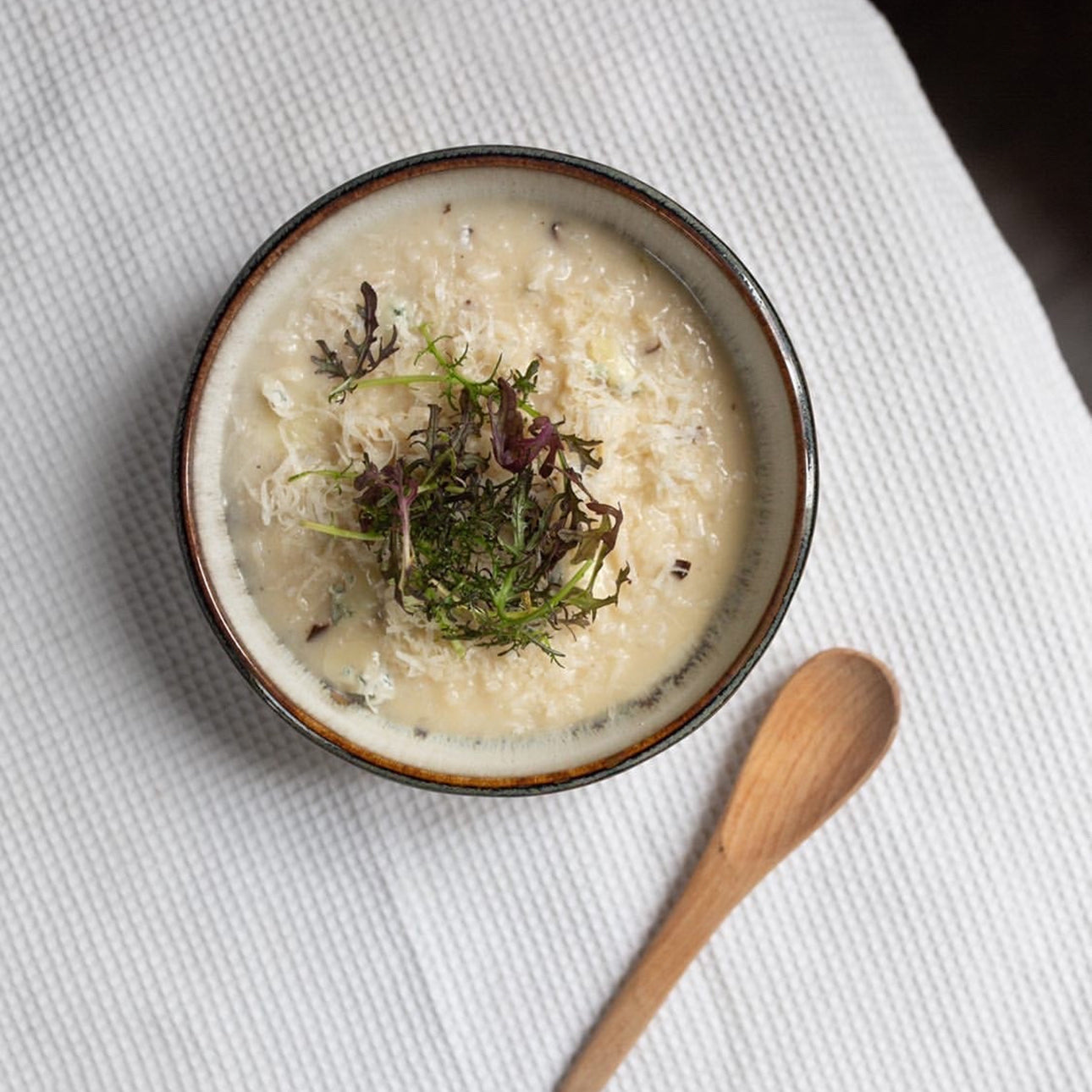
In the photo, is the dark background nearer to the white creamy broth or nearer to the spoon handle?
the white creamy broth

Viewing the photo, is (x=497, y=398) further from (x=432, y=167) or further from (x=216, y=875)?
(x=216, y=875)

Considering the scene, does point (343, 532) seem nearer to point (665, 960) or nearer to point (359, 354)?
point (359, 354)

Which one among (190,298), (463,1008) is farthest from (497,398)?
(463,1008)

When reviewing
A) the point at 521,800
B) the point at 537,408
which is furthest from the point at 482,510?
the point at 521,800

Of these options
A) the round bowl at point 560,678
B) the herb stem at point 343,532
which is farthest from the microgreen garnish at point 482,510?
the round bowl at point 560,678

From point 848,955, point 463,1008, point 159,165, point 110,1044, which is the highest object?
point 159,165

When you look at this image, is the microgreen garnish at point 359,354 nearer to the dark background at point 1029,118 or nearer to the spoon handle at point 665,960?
the spoon handle at point 665,960
